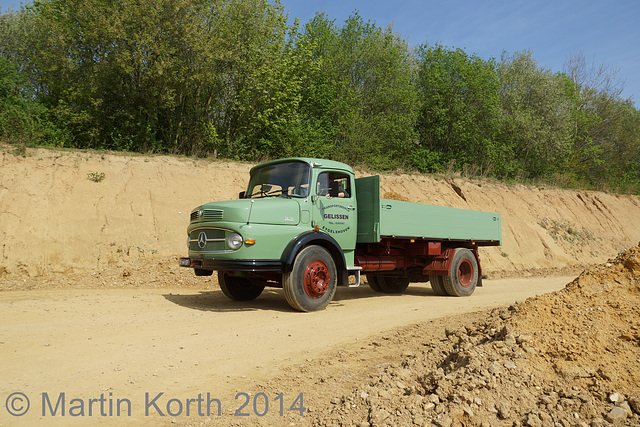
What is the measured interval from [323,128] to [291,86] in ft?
10.7

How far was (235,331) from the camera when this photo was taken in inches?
275

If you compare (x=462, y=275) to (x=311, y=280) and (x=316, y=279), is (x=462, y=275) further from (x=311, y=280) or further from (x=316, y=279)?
(x=311, y=280)

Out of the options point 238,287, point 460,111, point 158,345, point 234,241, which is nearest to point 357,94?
point 460,111

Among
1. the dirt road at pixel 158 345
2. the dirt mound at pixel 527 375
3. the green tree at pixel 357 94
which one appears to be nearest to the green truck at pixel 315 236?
Result: the dirt road at pixel 158 345

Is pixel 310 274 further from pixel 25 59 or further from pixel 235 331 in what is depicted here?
pixel 25 59

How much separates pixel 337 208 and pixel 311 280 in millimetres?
1731

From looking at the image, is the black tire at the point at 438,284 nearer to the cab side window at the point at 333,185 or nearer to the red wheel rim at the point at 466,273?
the red wheel rim at the point at 466,273

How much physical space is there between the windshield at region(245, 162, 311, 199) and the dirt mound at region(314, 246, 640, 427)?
4.90 metres

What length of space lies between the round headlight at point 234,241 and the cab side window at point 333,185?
2.03 m

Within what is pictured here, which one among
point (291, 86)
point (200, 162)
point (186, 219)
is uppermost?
point (291, 86)

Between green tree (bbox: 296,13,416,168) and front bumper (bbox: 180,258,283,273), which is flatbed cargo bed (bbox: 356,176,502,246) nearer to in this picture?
front bumper (bbox: 180,258,283,273)

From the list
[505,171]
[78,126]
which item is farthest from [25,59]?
[505,171]

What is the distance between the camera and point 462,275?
12.5 meters
